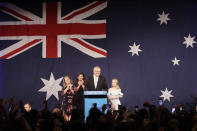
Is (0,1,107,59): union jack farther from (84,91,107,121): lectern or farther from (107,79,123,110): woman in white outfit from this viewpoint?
(84,91,107,121): lectern

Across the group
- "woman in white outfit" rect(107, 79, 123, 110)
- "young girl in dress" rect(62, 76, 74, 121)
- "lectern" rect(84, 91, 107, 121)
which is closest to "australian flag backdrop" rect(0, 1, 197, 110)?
"woman in white outfit" rect(107, 79, 123, 110)

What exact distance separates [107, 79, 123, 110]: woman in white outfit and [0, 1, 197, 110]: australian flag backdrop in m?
0.62

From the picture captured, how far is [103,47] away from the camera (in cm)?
866

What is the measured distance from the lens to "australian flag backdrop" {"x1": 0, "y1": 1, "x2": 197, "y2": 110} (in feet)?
27.7

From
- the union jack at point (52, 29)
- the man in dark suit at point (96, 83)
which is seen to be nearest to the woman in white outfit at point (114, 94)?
the man in dark suit at point (96, 83)

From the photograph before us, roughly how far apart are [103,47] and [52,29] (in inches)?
60.0

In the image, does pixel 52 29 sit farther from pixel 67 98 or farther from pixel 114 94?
pixel 114 94

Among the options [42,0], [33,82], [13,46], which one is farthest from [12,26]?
[33,82]

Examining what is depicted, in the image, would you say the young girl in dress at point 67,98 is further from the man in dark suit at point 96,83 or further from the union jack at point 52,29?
the union jack at point 52,29

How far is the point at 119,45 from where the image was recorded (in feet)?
28.4

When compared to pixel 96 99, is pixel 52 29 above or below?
Answer: above

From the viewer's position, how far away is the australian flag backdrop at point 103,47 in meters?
8.45

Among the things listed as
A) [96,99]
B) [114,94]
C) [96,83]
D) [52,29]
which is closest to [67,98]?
[96,83]

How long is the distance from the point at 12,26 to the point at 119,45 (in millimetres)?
3052
